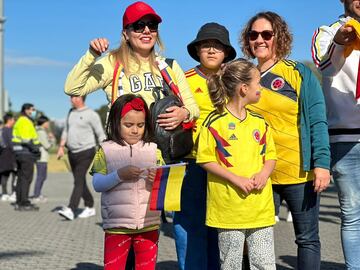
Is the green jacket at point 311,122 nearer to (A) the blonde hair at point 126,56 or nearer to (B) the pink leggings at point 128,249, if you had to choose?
(A) the blonde hair at point 126,56

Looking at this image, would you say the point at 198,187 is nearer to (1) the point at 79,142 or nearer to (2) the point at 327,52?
(2) the point at 327,52

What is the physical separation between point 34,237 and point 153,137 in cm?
451

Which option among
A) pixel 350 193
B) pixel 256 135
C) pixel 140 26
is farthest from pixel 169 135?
pixel 350 193

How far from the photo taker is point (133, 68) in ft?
12.5

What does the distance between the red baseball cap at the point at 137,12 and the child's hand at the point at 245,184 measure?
109 cm

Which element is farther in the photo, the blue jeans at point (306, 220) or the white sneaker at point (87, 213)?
the white sneaker at point (87, 213)

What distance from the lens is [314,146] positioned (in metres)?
3.75

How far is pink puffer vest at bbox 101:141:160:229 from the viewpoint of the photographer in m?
3.71

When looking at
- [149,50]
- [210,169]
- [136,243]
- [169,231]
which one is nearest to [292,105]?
[210,169]

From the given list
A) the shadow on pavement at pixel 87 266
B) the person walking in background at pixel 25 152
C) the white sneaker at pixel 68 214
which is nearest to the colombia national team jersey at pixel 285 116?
the shadow on pavement at pixel 87 266

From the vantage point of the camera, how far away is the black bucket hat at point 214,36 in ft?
13.4

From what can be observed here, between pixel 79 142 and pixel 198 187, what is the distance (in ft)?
19.0

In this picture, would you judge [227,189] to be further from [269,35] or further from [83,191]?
[83,191]

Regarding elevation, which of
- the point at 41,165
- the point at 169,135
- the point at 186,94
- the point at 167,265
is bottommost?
the point at 167,265
